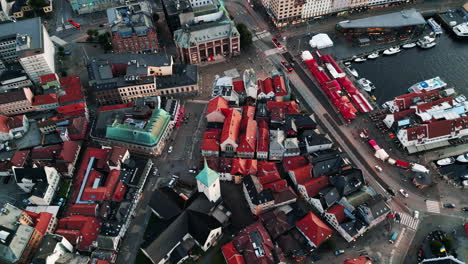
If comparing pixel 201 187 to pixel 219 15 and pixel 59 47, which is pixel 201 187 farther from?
pixel 59 47

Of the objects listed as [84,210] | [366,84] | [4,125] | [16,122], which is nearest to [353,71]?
[366,84]

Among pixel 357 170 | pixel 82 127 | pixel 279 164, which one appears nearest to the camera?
pixel 357 170

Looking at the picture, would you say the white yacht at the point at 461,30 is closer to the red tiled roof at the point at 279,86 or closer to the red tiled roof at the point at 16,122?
the red tiled roof at the point at 279,86

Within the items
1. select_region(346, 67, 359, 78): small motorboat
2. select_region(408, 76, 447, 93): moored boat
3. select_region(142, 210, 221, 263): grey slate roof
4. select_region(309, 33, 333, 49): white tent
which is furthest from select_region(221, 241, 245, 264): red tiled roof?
select_region(309, 33, 333, 49): white tent

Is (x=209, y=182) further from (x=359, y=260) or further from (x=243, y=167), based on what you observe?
(x=359, y=260)

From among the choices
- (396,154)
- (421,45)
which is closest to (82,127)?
(396,154)

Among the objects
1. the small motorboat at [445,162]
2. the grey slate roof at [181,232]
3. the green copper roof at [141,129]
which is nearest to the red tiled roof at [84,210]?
the grey slate roof at [181,232]
